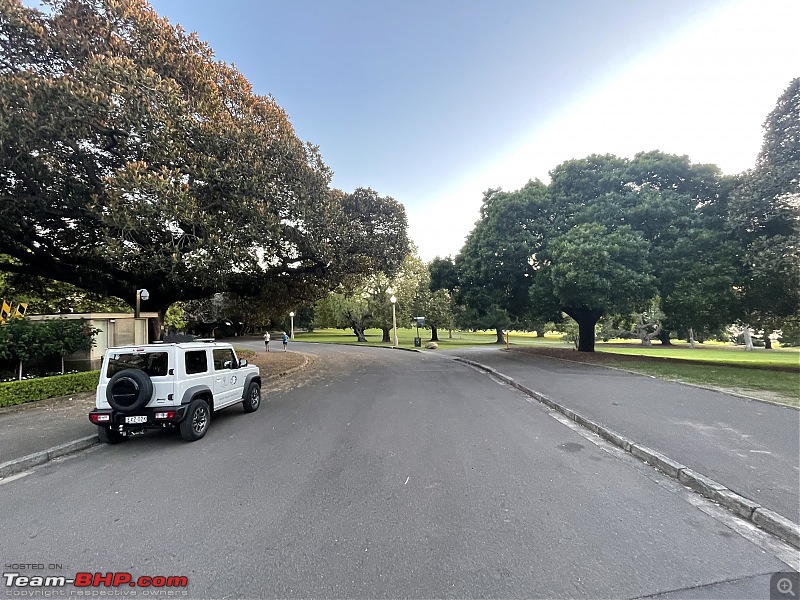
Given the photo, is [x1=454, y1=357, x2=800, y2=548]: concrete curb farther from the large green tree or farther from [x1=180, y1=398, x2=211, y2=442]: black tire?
the large green tree

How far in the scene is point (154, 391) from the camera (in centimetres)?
580

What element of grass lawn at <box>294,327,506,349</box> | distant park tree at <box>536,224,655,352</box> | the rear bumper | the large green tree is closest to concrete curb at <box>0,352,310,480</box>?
the rear bumper

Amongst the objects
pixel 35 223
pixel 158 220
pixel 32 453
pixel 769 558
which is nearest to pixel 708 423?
pixel 769 558

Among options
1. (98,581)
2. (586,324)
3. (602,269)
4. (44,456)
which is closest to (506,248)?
(602,269)

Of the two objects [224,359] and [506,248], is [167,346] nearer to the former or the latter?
[224,359]

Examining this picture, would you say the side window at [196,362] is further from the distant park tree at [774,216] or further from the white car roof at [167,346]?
the distant park tree at [774,216]

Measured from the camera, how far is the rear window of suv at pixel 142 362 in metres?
5.94

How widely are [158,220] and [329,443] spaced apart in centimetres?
673

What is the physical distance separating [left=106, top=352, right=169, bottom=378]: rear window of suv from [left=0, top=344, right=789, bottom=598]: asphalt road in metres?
1.18

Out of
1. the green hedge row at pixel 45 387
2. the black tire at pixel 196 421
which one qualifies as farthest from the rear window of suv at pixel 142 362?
the green hedge row at pixel 45 387

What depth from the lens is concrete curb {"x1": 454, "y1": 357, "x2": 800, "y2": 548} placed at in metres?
3.30

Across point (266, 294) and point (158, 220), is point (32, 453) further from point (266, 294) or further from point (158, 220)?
point (266, 294)
